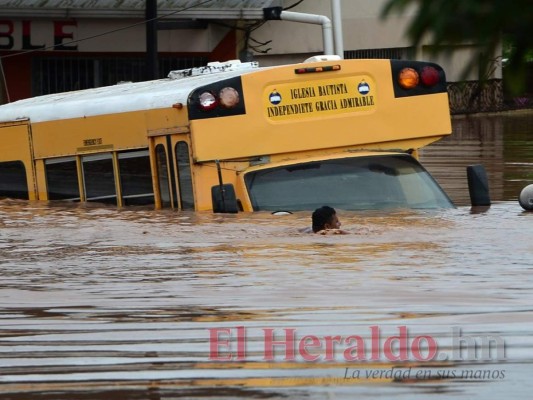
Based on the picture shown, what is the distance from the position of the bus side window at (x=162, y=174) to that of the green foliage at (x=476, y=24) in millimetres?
9694

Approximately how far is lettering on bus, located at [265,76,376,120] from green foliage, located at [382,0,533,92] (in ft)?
31.2

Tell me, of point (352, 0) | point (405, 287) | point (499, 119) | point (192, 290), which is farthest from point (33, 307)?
point (499, 119)

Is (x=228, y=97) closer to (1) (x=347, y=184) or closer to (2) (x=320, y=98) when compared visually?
(2) (x=320, y=98)

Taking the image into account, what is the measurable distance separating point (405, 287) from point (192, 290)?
62.7 inches

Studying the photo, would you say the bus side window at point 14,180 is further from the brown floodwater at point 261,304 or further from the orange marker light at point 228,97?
the orange marker light at point 228,97

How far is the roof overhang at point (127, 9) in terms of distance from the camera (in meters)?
32.9

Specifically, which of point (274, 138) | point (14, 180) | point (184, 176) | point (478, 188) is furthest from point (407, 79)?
point (14, 180)

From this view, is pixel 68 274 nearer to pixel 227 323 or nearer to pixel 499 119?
pixel 227 323

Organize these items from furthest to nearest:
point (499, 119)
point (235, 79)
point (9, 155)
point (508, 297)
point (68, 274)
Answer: point (499, 119) → point (9, 155) → point (235, 79) → point (68, 274) → point (508, 297)

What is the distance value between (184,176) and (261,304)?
4.13 metres

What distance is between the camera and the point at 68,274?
38.6 ft

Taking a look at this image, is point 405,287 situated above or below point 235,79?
below

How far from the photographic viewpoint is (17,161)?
1584cm

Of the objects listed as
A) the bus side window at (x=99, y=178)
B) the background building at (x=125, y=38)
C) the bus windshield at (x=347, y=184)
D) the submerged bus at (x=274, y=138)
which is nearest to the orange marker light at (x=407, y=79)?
the submerged bus at (x=274, y=138)
